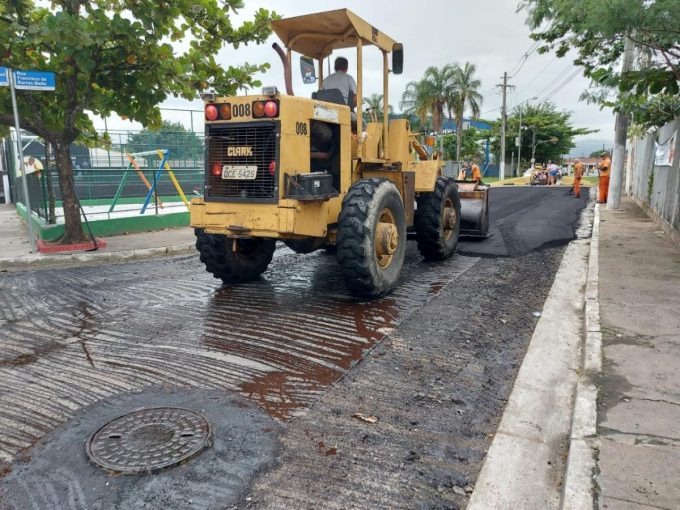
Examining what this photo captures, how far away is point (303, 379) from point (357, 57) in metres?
4.05

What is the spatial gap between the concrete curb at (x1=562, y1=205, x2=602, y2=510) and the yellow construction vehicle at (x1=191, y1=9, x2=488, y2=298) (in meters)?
2.22

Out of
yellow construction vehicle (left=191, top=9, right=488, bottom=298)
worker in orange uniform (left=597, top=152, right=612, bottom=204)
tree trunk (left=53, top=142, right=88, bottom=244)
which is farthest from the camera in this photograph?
worker in orange uniform (left=597, top=152, right=612, bottom=204)

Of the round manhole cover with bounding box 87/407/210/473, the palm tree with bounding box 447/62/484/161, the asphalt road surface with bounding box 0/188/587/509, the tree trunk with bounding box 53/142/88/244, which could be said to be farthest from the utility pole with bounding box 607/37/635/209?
the palm tree with bounding box 447/62/484/161

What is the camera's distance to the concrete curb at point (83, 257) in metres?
8.48

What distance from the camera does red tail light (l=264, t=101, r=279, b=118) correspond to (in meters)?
5.27

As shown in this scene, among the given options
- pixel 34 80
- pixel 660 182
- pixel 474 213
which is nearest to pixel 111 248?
pixel 34 80

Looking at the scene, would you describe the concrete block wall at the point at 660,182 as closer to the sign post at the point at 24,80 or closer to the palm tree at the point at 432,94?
the sign post at the point at 24,80

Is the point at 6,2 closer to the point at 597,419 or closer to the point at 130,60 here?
the point at 130,60

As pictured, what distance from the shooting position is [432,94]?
46.3 m

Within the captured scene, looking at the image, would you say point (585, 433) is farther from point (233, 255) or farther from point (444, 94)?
point (444, 94)

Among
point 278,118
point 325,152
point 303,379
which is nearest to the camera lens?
point 303,379

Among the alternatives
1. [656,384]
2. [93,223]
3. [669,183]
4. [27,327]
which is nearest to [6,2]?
[93,223]

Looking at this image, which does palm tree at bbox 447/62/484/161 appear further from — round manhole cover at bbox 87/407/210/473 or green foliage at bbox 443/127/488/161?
round manhole cover at bbox 87/407/210/473

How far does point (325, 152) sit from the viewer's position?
20.3 ft
